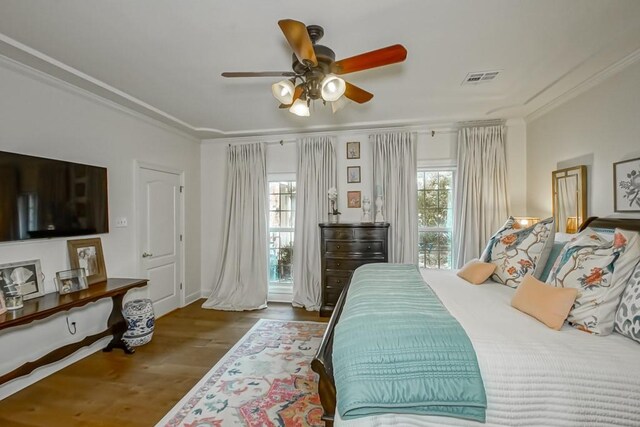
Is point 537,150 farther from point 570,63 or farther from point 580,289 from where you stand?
point 580,289

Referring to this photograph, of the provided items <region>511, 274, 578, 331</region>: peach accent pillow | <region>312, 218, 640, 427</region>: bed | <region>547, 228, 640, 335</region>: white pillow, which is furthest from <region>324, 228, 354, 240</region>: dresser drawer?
<region>312, 218, 640, 427</region>: bed

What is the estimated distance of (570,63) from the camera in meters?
2.43

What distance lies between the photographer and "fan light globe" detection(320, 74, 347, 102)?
1765mm

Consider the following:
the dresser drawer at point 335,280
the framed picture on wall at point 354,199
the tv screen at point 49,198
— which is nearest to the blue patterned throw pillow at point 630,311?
the dresser drawer at point 335,280

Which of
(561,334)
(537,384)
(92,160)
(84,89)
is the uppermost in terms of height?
(84,89)

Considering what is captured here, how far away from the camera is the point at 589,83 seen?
2.69 metres

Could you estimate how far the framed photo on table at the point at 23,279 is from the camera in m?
2.17

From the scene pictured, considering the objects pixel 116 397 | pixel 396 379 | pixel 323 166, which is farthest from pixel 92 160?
pixel 396 379

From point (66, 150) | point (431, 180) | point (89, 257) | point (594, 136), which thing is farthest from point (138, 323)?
point (594, 136)

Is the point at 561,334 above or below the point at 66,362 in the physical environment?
above

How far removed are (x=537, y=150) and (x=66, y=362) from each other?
572cm

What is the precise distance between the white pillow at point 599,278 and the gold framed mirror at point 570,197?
1411mm

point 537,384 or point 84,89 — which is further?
point 84,89

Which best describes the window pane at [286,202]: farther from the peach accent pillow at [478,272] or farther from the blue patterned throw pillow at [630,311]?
the blue patterned throw pillow at [630,311]
